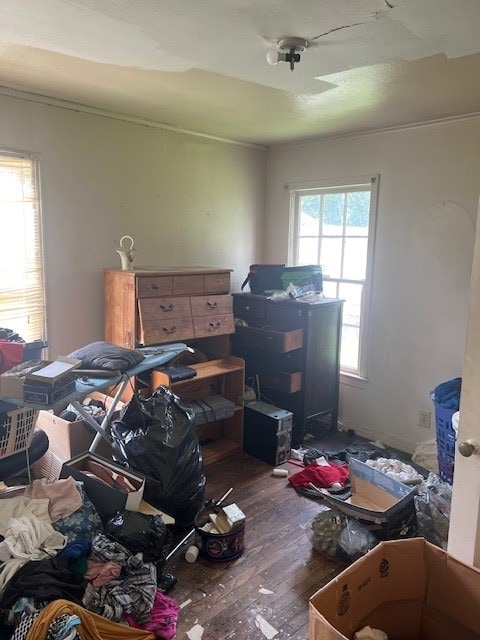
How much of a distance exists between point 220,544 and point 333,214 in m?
2.75

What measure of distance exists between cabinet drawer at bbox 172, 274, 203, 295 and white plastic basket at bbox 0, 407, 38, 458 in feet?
4.11

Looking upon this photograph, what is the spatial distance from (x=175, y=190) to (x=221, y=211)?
0.51 metres

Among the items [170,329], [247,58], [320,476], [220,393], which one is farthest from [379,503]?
[247,58]

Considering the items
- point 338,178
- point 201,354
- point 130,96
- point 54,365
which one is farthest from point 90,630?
point 338,178

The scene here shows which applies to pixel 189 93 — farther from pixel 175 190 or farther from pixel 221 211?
pixel 221 211

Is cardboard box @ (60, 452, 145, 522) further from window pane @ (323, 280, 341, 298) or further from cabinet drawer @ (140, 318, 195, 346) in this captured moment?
window pane @ (323, 280, 341, 298)

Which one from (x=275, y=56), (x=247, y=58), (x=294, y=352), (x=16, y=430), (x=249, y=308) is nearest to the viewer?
(x=275, y=56)

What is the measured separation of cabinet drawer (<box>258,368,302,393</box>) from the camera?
3537mm

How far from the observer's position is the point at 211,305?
11.1ft

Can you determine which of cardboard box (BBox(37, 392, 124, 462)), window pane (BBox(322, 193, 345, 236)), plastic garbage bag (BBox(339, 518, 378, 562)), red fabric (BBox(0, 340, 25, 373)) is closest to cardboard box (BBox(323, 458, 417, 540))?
plastic garbage bag (BBox(339, 518, 378, 562))

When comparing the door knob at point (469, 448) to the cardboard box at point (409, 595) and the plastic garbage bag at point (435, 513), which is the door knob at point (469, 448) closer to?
the cardboard box at point (409, 595)

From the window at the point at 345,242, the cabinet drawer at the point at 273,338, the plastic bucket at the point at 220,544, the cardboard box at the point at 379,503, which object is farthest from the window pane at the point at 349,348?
the plastic bucket at the point at 220,544

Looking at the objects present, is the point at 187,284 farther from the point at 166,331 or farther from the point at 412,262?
the point at 412,262

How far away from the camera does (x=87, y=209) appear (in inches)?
124
